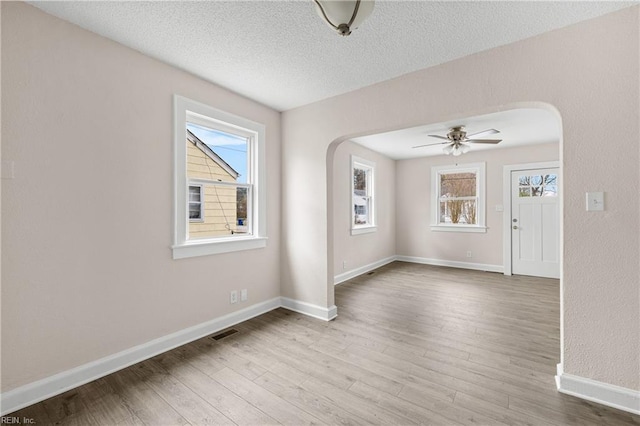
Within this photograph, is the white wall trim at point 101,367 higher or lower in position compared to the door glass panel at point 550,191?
lower

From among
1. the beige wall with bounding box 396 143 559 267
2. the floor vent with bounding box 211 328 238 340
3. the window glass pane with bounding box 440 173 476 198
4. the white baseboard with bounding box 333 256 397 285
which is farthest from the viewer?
the window glass pane with bounding box 440 173 476 198

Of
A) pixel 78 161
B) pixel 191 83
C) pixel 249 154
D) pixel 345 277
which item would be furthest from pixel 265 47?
pixel 345 277

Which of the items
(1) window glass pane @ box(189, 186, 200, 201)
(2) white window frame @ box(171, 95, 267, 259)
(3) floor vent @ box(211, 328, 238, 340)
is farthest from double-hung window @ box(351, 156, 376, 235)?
(1) window glass pane @ box(189, 186, 200, 201)

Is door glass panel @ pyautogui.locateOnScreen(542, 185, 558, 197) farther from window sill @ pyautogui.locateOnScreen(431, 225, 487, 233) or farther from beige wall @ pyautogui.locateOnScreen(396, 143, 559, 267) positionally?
window sill @ pyautogui.locateOnScreen(431, 225, 487, 233)

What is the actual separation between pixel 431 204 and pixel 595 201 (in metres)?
4.56

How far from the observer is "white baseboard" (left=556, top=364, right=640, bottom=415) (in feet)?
5.66

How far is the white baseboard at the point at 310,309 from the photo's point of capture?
3.19 m

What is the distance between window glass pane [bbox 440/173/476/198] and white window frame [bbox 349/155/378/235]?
5.84 ft

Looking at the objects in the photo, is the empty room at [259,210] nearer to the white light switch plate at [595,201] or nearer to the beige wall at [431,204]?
the white light switch plate at [595,201]

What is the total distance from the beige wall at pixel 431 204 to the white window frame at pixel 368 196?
127cm

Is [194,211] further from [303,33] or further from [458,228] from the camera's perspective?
[458,228]

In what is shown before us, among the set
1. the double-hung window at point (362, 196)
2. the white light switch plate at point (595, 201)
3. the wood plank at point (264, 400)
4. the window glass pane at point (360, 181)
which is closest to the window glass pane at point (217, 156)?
the wood plank at point (264, 400)

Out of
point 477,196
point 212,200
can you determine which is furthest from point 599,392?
point 477,196

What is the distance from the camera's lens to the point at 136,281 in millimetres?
2281
